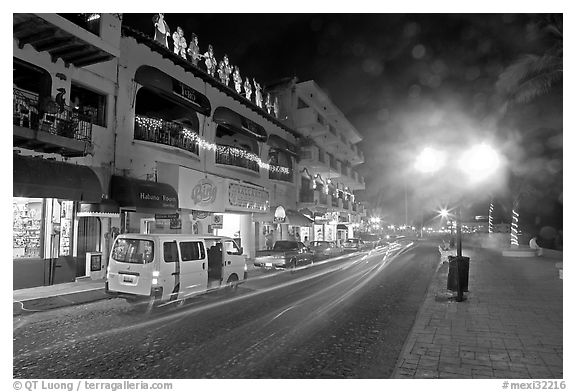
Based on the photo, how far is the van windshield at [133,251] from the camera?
9.31m

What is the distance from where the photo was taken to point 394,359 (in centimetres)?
617

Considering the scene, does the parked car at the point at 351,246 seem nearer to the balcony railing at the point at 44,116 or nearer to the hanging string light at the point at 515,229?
the hanging string light at the point at 515,229

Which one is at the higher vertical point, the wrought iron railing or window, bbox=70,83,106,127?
window, bbox=70,83,106,127

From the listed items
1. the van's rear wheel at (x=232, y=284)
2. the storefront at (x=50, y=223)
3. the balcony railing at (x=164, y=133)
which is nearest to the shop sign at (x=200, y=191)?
the balcony railing at (x=164, y=133)

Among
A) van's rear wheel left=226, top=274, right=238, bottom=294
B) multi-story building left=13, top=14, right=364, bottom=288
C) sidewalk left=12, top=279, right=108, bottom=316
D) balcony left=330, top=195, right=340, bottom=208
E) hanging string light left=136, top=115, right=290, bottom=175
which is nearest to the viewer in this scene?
Answer: sidewalk left=12, top=279, right=108, bottom=316

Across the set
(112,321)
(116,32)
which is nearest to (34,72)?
(116,32)

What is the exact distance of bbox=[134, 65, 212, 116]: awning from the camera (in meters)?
15.8

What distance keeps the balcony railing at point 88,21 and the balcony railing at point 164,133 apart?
4050mm

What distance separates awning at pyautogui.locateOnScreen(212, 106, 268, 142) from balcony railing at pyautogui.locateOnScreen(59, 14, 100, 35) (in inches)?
337

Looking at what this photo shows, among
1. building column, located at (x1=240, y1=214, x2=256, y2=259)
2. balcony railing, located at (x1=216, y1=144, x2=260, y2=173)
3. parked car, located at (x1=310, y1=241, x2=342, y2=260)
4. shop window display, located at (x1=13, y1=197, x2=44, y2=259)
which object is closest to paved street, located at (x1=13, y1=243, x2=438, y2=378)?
shop window display, located at (x1=13, y1=197, x2=44, y2=259)

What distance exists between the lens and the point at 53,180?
36.1 ft

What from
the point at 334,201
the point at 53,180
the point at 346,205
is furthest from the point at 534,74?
the point at 346,205

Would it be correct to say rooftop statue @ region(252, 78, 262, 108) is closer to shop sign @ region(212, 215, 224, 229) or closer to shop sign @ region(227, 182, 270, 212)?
shop sign @ region(227, 182, 270, 212)

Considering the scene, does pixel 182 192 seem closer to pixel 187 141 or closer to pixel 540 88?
pixel 187 141
